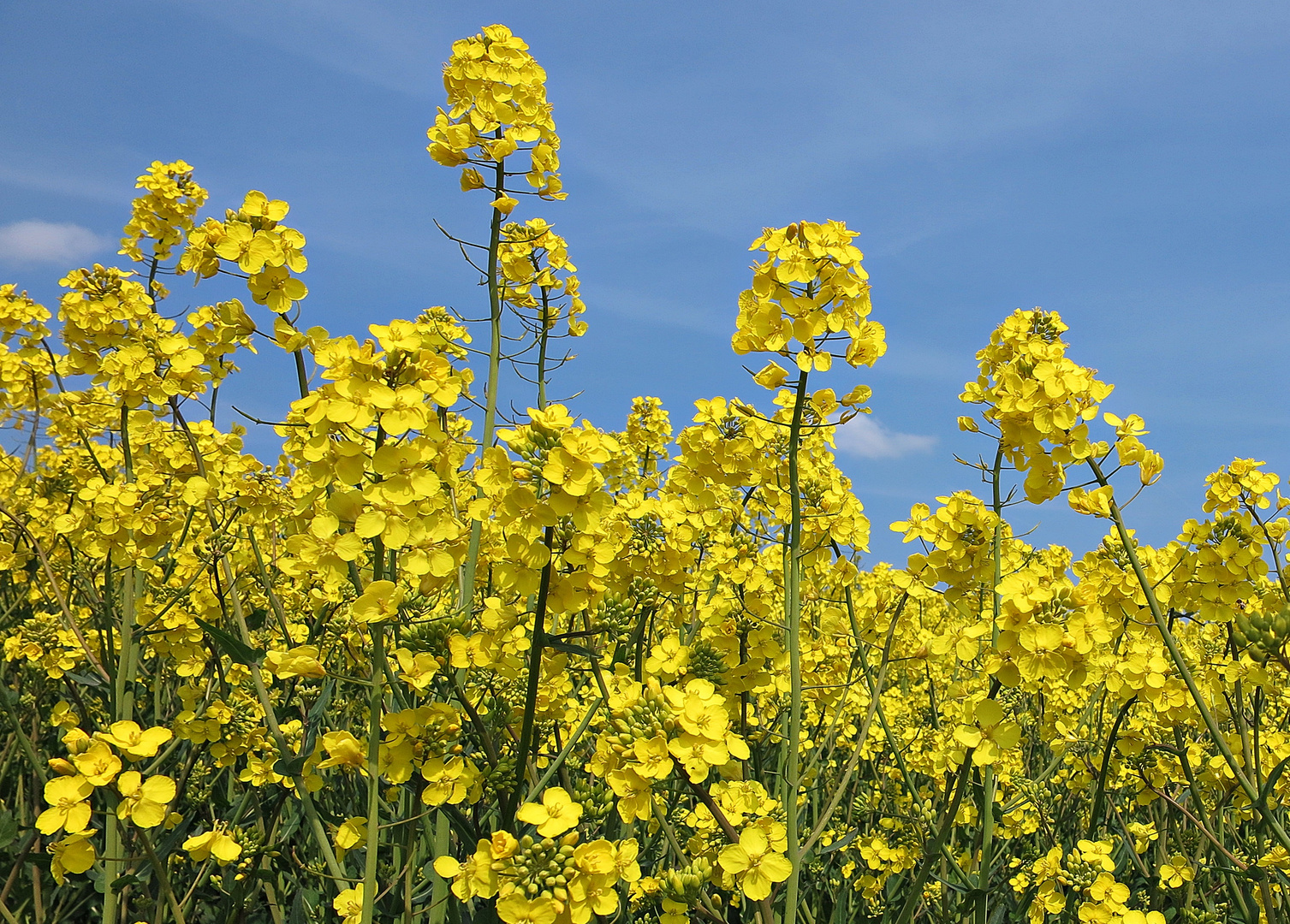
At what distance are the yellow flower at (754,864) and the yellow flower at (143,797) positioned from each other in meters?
1.55

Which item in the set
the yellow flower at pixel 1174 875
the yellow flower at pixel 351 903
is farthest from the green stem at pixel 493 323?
the yellow flower at pixel 1174 875

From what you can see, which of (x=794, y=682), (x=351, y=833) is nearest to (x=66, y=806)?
(x=351, y=833)

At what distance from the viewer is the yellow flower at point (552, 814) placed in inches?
72.4

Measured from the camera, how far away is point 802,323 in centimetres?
262

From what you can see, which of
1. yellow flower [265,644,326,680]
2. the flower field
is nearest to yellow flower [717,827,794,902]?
the flower field

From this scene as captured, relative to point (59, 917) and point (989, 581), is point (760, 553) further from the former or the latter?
point (59, 917)

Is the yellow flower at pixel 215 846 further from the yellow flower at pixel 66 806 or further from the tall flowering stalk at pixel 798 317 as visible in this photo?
the tall flowering stalk at pixel 798 317

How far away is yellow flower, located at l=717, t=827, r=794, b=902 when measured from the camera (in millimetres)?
2160

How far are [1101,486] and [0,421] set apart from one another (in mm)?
6277

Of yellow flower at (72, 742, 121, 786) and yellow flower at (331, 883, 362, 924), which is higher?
yellow flower at (72, 742, 121, 786)

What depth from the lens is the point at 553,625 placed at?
2.78 metres

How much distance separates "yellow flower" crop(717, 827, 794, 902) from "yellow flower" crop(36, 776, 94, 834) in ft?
5.51

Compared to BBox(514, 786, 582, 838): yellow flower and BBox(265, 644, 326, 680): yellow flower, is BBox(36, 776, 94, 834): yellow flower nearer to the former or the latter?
BBox(265, 644, 326, 680): yellow flower

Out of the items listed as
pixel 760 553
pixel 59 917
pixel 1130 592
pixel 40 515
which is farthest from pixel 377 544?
pixel 40 515
